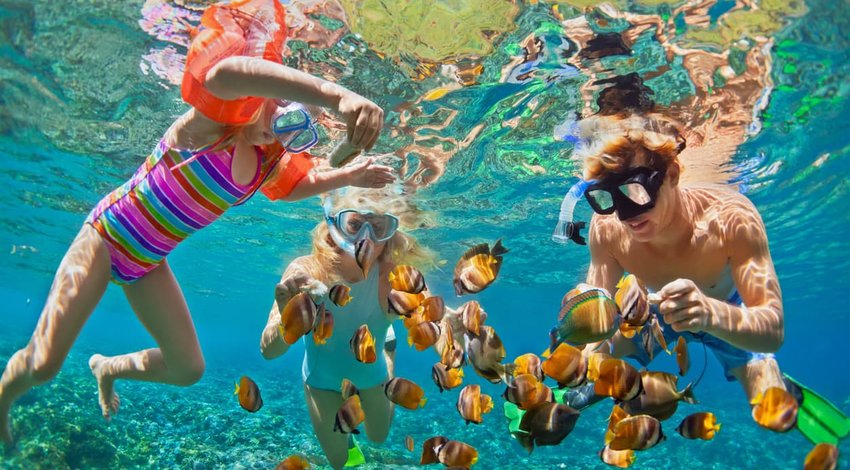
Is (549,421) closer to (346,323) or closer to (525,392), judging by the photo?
(525,392)

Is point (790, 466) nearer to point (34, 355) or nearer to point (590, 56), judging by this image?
point (590, 56)

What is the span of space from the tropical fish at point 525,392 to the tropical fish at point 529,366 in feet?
0.72

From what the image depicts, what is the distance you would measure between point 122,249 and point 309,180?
201 centimetres

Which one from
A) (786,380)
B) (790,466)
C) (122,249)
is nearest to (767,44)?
(786,380)

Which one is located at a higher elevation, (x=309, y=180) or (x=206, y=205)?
(x=309, y=180)

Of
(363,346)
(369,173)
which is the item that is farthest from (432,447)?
(369,173)

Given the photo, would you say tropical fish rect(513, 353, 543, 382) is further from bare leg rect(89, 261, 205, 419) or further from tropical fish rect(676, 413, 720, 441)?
bare leg rect(89, 261, 205, 419)

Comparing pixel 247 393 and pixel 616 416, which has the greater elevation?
pixel 616 416

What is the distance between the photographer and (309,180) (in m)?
5.28

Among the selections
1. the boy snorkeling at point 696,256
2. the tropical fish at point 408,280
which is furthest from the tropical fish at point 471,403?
the boy snorkeling at point 696,256

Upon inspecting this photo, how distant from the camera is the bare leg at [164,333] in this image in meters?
4.58

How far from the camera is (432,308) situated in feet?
13.2

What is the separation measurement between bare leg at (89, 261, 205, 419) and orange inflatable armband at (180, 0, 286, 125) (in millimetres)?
2149

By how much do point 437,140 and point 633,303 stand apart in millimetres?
9049
